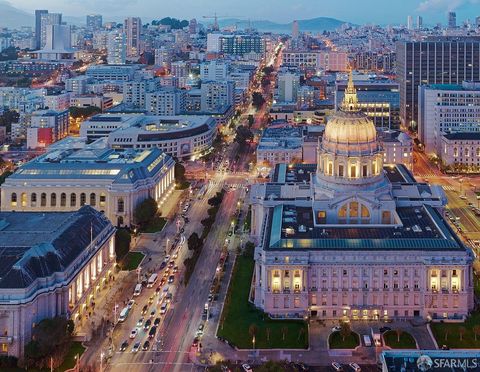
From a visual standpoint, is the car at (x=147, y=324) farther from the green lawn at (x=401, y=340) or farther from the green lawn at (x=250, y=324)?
the green lawn at (x=401, y=340)

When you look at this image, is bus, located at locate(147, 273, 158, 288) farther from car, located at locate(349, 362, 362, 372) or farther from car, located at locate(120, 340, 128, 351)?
car, located at locate(349, 362, 362, 372)

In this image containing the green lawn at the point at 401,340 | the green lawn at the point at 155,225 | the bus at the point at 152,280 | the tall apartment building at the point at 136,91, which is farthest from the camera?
the tall apartment building at the point at 136,91

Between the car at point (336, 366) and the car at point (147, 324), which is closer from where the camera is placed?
the car at point (336, 366)

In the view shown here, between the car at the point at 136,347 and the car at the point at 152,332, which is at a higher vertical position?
the car at the point at 152,332

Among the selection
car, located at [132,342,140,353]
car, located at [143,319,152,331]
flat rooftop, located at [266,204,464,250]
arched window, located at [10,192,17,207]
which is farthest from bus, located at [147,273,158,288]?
arched window, located at [10,192,17,207]

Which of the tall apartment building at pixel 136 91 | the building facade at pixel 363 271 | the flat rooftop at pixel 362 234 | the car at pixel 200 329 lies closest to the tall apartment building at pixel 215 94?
the tall apartment building at pixel 136 91

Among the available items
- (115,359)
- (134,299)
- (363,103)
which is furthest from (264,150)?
(115,359)

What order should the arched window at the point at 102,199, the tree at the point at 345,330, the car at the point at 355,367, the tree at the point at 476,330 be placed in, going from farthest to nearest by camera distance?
1. the arched window at the point at 102,199
2. the tree at the point at 476,330
3. the tree at the point at 345,330
4. the car at the point at 355,367
